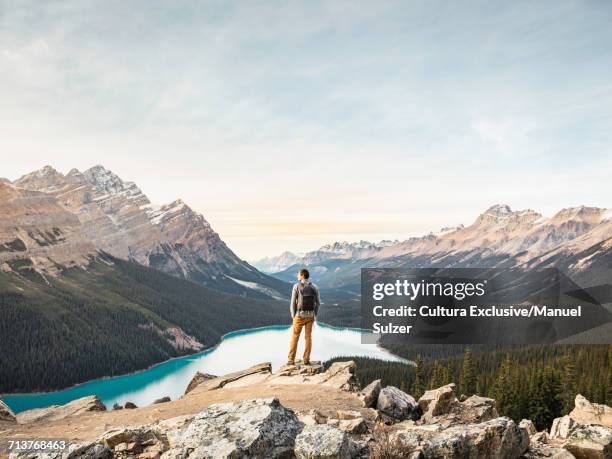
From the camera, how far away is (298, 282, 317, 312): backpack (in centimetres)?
1892

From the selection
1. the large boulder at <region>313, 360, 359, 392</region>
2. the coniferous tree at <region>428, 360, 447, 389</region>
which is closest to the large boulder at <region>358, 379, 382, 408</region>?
the large boulder at <region>313, 360, 359, 392</region>

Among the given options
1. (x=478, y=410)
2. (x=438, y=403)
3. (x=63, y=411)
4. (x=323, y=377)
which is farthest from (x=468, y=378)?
(x=63, y=411)

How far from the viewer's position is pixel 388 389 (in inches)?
679

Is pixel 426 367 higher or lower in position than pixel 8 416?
lower

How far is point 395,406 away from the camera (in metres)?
16.7

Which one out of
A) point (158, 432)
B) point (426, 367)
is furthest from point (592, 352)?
point (158, 432)

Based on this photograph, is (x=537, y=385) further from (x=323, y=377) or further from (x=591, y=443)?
(x=591, y=443)

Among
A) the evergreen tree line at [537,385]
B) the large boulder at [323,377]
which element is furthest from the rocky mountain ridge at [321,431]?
the evergreen tree line at [537,385]

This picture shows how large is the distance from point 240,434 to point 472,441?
534 cm

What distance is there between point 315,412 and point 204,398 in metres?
7.50

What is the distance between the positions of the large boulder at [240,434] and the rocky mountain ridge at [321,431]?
0.02 meters

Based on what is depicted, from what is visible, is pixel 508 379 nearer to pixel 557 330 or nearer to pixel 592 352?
pixel 592 352

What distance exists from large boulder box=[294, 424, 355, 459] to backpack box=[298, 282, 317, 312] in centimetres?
881

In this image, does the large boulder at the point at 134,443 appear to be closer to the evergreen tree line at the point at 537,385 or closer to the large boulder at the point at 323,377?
the large boulder at the point at 323,377
